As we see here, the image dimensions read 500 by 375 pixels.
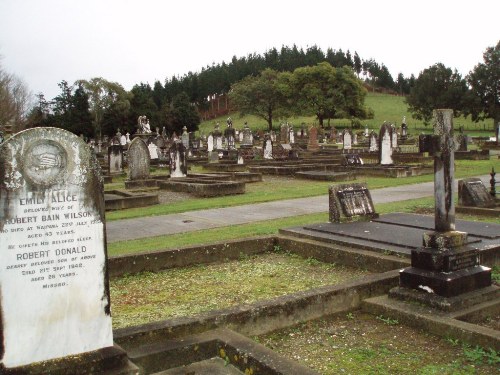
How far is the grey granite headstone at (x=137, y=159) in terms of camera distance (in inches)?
896

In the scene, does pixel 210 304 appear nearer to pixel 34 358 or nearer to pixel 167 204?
pixel 34 358

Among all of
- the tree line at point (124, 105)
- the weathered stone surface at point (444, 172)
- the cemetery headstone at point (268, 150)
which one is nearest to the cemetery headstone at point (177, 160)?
the cemetery headstone at point (268, 150)

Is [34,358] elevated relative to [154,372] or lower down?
elevated

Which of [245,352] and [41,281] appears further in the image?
[245,352]

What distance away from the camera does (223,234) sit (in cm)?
1141

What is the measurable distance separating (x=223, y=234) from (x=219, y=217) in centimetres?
269

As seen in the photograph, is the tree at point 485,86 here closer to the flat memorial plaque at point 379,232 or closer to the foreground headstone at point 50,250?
the flat memorial plaque at point 379,232

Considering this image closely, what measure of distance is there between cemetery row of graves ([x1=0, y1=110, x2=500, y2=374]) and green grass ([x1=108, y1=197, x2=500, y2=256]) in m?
1.25

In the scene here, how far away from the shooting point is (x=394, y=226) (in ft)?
33.2

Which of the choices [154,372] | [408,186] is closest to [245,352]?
[154,372]

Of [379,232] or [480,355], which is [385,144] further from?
[480,355]

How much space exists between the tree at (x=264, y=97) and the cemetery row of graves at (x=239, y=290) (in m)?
73.7

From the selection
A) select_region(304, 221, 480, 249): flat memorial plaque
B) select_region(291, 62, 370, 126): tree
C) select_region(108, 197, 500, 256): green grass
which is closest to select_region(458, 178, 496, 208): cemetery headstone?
select_region(108, 197, 500, 256): green grass

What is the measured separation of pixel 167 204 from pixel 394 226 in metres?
9.09
